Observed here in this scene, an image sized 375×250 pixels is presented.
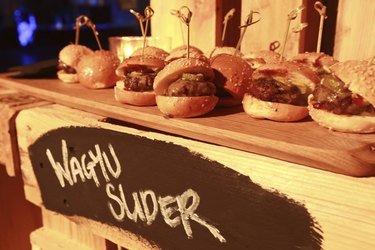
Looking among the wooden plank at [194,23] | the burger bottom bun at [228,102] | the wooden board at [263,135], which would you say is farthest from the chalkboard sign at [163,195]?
the wooden plank at [194,23]

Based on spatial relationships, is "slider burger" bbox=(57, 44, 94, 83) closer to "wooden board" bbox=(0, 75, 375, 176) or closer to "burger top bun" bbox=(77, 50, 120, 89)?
"burger top bun" bbox=(77, 50, 120, 89)

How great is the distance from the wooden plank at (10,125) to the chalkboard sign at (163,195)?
23cm

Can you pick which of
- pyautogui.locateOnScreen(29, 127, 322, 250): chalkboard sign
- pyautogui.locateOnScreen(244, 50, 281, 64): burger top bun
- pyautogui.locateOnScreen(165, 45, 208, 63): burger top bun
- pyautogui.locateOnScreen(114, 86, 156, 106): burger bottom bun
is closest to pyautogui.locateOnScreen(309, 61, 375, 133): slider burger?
pyautogui.locateOnScreen(29, 127, 322, 250): chalkboard sign

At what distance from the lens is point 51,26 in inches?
545

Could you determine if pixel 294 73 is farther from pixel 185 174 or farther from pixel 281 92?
pixel 185 174

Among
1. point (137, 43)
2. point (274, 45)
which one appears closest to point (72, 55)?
point (137, 43)

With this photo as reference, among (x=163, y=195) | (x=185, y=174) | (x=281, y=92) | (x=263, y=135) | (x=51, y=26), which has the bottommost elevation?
(x=163, y=195)

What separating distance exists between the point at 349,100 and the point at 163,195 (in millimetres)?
924

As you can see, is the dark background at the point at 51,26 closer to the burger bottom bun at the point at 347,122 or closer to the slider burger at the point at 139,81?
the slider burger at the point at 139,81

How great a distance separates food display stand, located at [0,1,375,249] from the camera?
52.7 inches

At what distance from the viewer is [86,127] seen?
2039mm

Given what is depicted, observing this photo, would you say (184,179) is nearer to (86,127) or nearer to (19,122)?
(86,127)

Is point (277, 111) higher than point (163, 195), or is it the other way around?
point (277, 111)

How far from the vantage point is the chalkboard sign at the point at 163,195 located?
1461 mm
